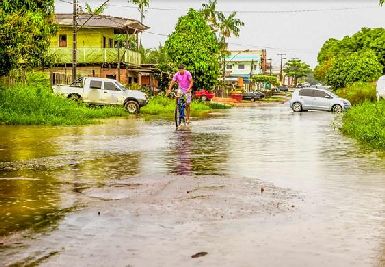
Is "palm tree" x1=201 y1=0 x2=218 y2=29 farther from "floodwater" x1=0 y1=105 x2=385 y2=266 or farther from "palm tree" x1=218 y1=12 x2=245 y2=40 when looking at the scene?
"floodwater" x1=0 y1=105 x2=385 y2=266

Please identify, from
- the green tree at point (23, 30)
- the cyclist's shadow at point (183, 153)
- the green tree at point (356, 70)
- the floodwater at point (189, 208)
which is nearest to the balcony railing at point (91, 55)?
the green tree at point (356, 70)

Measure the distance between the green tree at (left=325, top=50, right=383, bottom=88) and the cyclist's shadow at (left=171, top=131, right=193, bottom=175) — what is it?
130 ft

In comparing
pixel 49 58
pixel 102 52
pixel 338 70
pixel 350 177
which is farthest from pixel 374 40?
pixel 350 177

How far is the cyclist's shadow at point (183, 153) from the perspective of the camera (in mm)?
8883

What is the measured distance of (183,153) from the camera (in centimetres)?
1116

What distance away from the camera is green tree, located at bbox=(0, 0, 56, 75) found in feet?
68.1

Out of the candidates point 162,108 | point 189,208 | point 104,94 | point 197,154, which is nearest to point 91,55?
point 162,108

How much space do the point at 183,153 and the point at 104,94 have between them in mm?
20994

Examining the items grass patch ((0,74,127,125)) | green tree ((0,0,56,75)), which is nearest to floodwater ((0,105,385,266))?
grass patch ((0,74,127,125))

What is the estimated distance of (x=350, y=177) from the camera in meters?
8.20

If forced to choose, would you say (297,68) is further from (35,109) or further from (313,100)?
(35,109)

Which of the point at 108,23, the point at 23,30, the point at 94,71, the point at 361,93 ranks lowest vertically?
the point at 361,93

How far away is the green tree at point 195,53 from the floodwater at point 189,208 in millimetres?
32636

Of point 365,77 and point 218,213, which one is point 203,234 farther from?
point 365,77
